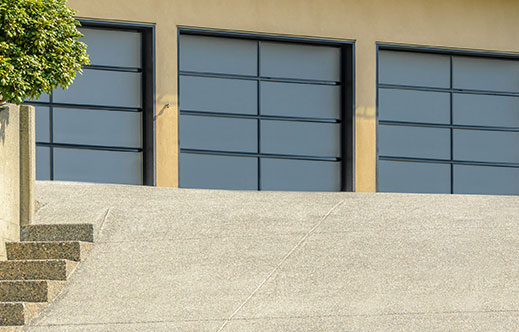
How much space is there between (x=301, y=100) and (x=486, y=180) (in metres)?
4.60

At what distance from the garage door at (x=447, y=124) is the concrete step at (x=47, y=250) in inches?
376

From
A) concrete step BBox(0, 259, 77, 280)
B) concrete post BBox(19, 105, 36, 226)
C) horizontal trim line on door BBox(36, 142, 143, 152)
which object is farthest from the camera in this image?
horizontal trim line on door BBox(36, 142, 143, 152)

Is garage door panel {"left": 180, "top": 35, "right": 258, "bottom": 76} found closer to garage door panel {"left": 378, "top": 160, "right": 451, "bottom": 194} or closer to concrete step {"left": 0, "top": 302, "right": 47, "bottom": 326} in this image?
garage door panel {"left": 378, "top": 160, "right": 451, "bottom": 194}

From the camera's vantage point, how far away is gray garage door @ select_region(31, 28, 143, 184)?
51.6ft

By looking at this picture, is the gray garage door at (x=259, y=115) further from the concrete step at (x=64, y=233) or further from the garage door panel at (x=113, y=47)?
the concrete step at (x=64, y=233)

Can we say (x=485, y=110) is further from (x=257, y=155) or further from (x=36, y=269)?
(x=36, y=269)

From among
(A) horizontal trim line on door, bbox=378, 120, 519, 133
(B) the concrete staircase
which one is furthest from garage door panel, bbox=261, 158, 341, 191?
(B) the concrete staircase

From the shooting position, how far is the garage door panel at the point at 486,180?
1827 centimetres

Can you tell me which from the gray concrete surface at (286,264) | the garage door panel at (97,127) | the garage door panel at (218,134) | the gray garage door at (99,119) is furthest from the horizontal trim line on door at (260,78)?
the gray concrete surface at (286,264)

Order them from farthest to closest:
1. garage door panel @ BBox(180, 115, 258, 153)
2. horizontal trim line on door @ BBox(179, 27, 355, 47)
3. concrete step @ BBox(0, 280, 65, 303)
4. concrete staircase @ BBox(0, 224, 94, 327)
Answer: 1. garage door panel @ BBox(180, 115, 258, 153)
2. horizontal trim line on door @ BBox(179, 27, 355, 47)
3. concrete step @ BBox(0, 280, 65, 303)
4. concrete staircase @ BBox(0, 224, 94, 327)

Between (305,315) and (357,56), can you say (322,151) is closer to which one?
(357,56)

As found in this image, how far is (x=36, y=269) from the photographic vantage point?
27.8ft

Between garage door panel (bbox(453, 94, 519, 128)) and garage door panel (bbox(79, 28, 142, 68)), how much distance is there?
7067mm

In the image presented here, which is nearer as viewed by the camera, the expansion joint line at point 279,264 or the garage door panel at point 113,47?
the expansion joint line at point 279,264
